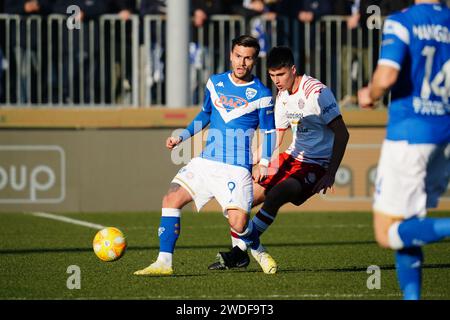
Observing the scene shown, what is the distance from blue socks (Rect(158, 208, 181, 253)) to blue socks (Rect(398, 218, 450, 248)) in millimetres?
2915

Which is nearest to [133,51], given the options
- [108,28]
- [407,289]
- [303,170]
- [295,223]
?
[108,28]

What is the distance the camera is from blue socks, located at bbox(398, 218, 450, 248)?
6.71m

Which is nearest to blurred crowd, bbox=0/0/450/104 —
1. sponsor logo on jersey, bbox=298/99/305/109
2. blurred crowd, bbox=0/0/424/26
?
blurred crowd, bbox=0/0/424/26

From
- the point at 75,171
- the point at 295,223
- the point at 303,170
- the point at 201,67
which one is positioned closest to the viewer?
the point at 303,170

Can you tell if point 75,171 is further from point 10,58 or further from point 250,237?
point 250,237

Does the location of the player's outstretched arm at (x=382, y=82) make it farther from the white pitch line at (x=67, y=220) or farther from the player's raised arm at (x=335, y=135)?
the white pitch line at (x=67, y=220)

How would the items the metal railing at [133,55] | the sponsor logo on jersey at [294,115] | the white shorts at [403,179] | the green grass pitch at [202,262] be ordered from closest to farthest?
the white shorts at [403,179], the green grass pitch at [202,262], the sponsor logo on jersey at [294,115], the metal railing at [133,55]

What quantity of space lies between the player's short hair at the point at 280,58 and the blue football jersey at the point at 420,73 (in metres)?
2.83

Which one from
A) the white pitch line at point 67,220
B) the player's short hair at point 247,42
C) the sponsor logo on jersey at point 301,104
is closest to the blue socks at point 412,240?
the player's short hair at point 247,42

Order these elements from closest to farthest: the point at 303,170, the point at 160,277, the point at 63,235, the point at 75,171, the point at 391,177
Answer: the point at 391,177
the point at 160,277
the point at 303,170
the point at 63,235
the point at 75,171

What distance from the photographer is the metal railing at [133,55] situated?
675 inches

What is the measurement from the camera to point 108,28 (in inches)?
690

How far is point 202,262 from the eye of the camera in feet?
34.3

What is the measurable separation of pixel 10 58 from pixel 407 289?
1134 centimetres
